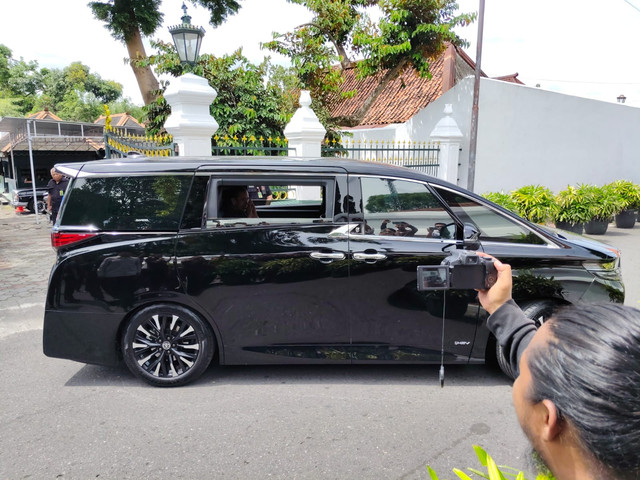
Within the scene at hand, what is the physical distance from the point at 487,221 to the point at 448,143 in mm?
7998

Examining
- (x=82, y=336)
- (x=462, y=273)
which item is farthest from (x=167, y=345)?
(x=462, y=273)

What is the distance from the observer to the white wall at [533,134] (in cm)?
1323

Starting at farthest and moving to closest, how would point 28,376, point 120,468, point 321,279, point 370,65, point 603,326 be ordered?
point 370,65 < point 28,376 < point 321,279 < point 120,468 < point 603,326

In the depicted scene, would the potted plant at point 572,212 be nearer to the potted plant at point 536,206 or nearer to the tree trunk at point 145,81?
the potted plant at point 536,206

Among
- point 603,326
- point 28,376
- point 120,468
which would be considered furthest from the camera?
point 28,376

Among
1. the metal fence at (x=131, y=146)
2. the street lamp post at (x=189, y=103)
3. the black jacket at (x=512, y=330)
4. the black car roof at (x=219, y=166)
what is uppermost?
the street lamp post at (x=189, y=103)

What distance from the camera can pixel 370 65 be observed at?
1255 centimetres

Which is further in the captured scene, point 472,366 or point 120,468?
point 472,366

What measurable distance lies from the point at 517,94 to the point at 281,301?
12023 mm

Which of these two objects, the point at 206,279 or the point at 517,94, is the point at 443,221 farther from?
the point at 517,94

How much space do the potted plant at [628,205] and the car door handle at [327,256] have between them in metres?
10.7

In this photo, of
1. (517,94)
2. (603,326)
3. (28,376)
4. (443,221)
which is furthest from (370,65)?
(603,326)

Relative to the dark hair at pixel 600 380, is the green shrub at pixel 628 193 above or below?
below

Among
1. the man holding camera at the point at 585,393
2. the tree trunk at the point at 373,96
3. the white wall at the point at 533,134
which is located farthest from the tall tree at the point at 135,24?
the man holding camera at the point at 585,393
